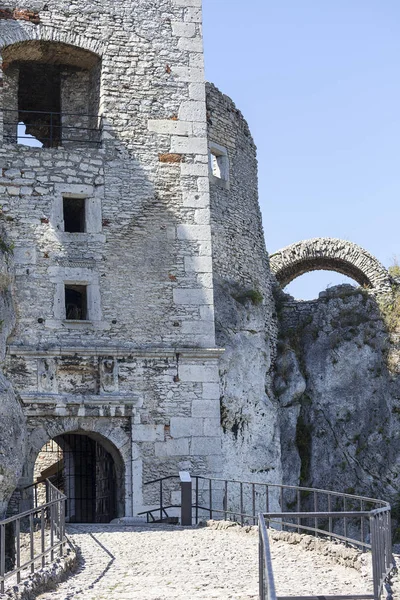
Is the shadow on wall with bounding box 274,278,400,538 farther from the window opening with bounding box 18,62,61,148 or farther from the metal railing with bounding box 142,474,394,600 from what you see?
the window opening with bounding box 18,62,61,148

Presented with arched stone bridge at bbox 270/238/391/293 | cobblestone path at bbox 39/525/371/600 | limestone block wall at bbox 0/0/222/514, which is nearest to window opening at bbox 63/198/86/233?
limestone block wall at bbox 0/0/222/514

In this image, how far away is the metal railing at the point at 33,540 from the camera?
8500mm

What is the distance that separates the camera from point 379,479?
2020cm

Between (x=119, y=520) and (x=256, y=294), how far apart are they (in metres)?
6.53

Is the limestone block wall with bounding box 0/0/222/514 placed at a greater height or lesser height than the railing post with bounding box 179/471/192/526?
greater

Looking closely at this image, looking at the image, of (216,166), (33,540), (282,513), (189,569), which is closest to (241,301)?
(216,166)

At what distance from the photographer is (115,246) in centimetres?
1677

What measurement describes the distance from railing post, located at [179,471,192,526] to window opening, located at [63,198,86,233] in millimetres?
4600

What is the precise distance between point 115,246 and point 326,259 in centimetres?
801

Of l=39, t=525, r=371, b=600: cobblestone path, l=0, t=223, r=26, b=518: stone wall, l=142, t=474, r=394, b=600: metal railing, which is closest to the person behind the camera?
l=142, t=474, r=394, b=600: metal railing

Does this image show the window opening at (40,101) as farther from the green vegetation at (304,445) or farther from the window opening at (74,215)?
the green vegetation at (304,445)

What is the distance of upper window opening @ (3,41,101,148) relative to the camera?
1747 cm

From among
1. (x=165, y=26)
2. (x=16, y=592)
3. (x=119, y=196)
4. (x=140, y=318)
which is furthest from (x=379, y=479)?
(x=16, y=592)

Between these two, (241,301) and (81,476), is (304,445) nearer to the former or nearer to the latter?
(241,301)
